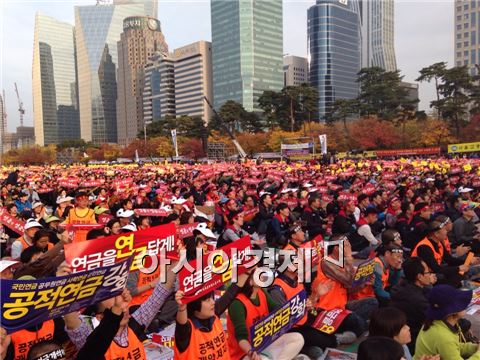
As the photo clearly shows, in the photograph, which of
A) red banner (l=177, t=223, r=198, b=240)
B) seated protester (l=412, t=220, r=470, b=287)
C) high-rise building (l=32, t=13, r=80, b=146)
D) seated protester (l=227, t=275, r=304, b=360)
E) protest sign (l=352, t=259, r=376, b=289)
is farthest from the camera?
high-rise building (l=32, t=13, r=80, b=146)

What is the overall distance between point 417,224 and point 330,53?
140388mm

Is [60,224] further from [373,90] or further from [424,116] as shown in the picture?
[373,90]

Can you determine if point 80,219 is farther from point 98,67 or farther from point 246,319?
point 98,67

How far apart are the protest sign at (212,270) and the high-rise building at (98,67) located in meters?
176

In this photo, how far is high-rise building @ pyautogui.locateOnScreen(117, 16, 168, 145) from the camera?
536 feet

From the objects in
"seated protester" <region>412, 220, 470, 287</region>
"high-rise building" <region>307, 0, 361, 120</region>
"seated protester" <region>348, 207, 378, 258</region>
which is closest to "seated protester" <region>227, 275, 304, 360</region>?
"seated protester" <region>412, 220, 470, 287</region>

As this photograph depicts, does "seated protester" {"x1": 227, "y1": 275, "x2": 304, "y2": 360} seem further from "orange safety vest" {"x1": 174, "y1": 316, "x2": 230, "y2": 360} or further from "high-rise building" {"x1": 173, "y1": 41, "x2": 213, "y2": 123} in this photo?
"high-rise building" {"x1": 173, "y1": 41, "x2": 213, "y2": 123}

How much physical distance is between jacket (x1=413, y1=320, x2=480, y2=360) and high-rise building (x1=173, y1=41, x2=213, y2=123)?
138 meters

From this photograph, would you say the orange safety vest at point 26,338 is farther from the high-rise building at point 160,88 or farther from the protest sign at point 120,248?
the high-rise building at point 160,88

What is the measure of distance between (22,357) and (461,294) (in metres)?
3.53

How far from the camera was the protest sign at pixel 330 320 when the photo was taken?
528cm

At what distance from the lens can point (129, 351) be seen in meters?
3.34

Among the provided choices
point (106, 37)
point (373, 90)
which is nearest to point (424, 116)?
point (373, 90)

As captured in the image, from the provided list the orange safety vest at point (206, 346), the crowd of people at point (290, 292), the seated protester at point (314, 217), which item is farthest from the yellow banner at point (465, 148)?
the orange safety vest at point (206, 346)
